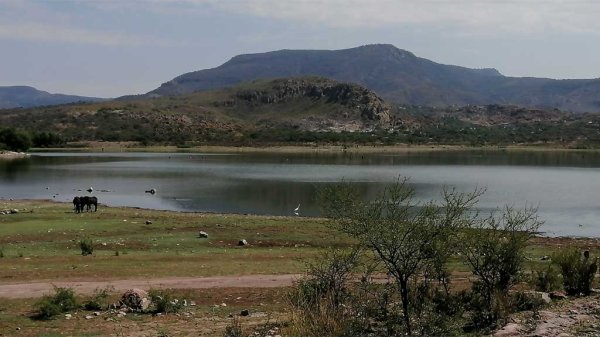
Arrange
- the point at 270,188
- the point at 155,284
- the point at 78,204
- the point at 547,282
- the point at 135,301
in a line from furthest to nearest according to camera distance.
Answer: the point at 270,188
the point at 78,204
the point at 155,284
the point at 547,282
the point at 135,301

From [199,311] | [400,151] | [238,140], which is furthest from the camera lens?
[238,140]

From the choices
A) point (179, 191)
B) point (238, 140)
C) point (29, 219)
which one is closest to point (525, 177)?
point (179, 191)

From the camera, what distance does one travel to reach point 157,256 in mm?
24031

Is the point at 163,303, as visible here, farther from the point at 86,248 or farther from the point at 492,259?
the point at 86,248

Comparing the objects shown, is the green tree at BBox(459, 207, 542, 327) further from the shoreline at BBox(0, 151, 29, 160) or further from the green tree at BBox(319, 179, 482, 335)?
the shoreline at BBox(0, 151, 29, 160)

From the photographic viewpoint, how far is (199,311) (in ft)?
50.9

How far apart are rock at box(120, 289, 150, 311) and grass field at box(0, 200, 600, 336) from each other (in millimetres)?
646

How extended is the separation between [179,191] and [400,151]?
11908 cm

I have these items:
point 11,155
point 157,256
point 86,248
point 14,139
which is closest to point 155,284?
point 157,256

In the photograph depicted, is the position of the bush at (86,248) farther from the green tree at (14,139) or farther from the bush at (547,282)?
the green tree at (14,139)

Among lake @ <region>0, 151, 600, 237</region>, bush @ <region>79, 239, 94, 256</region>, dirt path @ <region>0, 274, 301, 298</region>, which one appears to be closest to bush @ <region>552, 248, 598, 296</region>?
dirt path @ <region>0, 274, 301, 298</region>

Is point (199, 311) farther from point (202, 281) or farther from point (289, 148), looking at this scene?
point (289, 148)

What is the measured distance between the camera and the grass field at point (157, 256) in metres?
14.1

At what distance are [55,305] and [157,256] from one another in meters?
9.31
